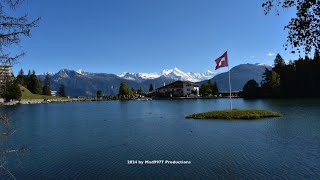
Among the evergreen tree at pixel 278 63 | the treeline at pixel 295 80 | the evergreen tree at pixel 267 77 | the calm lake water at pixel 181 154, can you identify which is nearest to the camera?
the calm lake water at pixel 181 154

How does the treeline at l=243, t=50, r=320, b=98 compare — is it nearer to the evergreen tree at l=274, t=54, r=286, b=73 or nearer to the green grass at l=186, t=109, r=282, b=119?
the evergreen tree at l=274, t=54, r=286, b=73

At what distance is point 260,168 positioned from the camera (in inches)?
984

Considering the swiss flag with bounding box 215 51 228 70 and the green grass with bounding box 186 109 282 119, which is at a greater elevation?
the swiss flag with bounding box 215 51 228 70

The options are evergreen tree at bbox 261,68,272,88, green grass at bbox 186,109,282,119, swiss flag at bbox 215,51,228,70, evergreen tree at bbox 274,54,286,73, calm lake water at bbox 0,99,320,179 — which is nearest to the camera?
calm lake water at bbox 0,99,320,179

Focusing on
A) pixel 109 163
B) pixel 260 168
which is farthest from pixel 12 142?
pixel 260 168

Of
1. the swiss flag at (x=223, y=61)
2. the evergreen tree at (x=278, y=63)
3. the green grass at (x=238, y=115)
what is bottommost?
the green grass at (x=238, y=115)

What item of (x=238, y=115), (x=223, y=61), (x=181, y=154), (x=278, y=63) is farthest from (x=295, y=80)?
(x=181, y=154)

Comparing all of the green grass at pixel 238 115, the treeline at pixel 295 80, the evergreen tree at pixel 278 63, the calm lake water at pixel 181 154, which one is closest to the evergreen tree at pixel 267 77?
the treeline at pixel 295 80

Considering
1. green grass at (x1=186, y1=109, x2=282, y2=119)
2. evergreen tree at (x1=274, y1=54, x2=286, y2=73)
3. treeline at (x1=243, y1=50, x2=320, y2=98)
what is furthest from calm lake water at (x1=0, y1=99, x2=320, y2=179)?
evergreen tree at (x1=274, y1=54, x2=286, y2=73)

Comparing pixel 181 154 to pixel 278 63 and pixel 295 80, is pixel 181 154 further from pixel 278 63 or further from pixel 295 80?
pixel 278 63

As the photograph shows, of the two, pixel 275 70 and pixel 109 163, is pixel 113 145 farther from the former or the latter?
pixel 275 70

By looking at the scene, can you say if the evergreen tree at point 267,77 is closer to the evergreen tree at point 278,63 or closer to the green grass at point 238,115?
the evergreen tree at point 278,63

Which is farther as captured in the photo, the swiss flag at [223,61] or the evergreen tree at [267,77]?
the evergreen tree at [267,77]

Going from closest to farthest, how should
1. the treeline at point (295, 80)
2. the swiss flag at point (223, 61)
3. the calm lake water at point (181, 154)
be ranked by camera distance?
1. the calm lake water at point (181, 154)
2. the swiss flag at point (223, 61)
3. the treeline at point (295, 80)
